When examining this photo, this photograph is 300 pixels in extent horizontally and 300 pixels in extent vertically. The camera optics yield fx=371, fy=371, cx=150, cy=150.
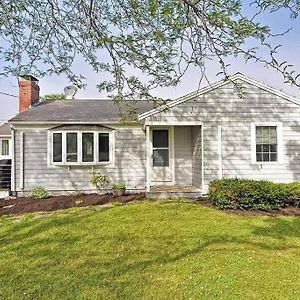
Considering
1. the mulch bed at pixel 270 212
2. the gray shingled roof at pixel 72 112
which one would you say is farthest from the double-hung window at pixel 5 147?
the mulch bed at pixel 270 212

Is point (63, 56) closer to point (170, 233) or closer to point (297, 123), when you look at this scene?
point (170, 233)

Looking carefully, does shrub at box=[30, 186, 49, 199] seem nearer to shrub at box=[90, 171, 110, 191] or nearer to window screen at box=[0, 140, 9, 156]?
shrub at box=[90, 171, 110, 191]

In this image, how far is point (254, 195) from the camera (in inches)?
420

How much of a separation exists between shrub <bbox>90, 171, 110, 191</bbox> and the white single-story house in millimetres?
226

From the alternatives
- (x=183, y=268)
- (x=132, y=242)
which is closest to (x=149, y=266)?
(x=183, y=268)

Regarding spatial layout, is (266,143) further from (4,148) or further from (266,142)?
(4,148)

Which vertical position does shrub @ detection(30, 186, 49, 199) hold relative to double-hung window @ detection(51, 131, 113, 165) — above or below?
below

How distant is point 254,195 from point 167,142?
16.2ft

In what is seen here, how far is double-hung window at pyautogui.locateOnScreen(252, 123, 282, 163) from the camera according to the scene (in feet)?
42.4

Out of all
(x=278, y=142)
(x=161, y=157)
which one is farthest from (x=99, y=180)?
(x=278, y=142)

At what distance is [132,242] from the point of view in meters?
7.36

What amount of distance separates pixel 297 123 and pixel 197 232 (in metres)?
7.00

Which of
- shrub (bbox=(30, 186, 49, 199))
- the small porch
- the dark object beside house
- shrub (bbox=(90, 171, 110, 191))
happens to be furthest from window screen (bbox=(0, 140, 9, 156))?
the small porch

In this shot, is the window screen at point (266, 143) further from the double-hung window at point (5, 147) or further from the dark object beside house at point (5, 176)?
the double-hung window at point (5, 147)
